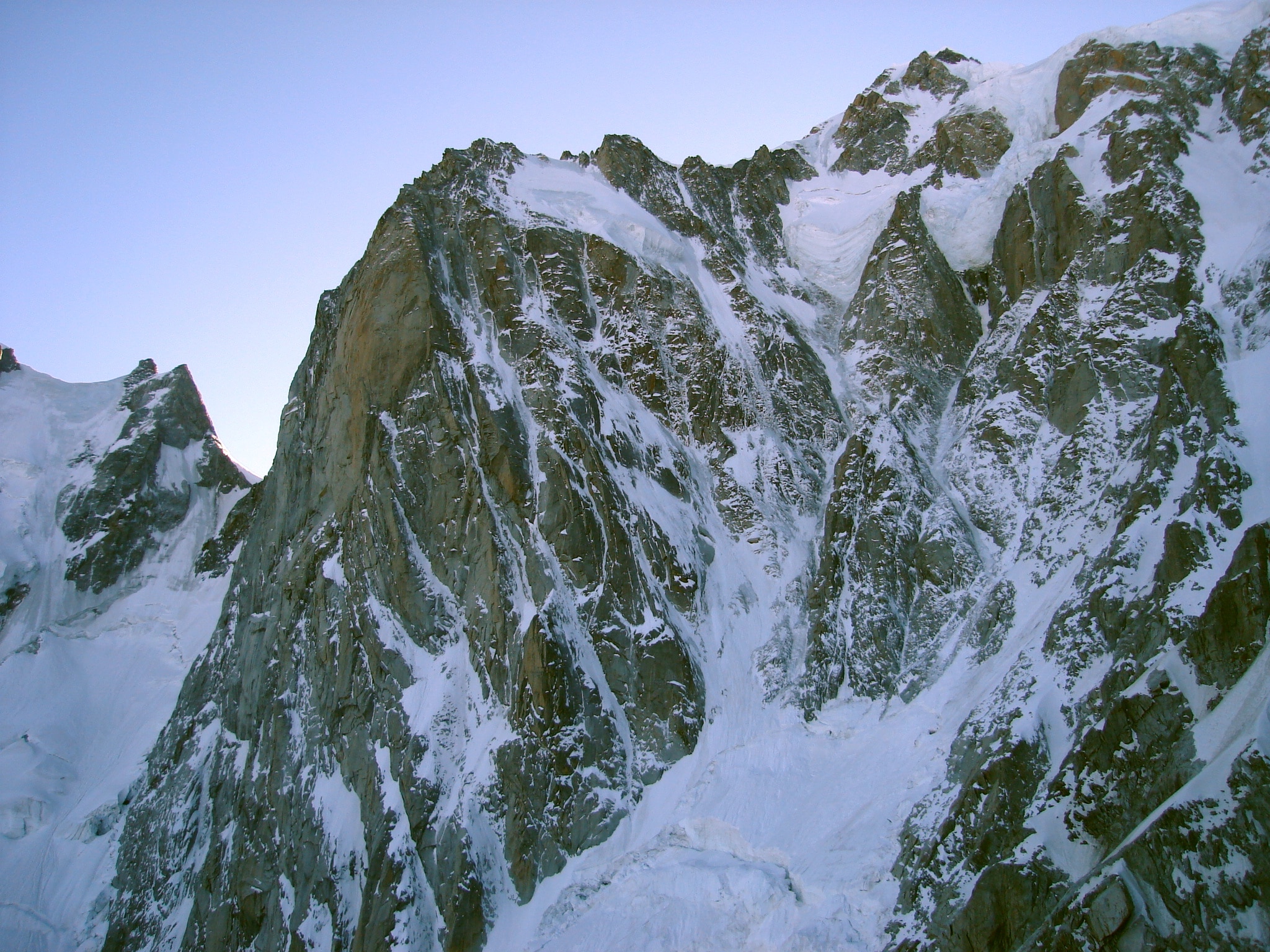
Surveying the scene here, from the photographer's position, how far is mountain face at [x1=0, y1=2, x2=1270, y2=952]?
22750mm

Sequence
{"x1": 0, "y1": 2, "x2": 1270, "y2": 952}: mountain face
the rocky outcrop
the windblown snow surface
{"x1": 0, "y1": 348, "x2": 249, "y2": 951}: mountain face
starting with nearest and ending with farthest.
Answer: {"x1": 0, "y1": 2, "x2": 1270, "y2": 952}: mountain face → the windblown snow surface → {"x1": 0, "y1": 348, "x2": 249, "y2": 951}: mountain face → the rocky outcrop

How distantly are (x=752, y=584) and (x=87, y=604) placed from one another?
45.3m

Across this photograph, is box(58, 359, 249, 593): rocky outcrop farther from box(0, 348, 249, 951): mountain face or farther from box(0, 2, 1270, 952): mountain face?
box(0, 2, 1270, 952): mountain face

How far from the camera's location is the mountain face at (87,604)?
4397 cm

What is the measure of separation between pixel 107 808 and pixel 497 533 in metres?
28.7

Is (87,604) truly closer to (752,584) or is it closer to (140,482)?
(140,482)

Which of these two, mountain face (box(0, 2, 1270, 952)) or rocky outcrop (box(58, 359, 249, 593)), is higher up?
rocky outcrop (box(58, 359, 249, 593))

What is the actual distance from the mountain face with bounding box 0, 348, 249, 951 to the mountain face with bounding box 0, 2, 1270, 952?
395mm

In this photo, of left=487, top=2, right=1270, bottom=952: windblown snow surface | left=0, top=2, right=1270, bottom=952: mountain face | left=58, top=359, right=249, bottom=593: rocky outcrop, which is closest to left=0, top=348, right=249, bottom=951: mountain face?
left=58, top=359, right=249, bottom=593: rocky outcrop

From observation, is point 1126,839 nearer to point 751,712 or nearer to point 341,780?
point 751,712

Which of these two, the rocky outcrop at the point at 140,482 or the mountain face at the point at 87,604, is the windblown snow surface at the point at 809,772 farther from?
the rocky outcrop at the point at 140,482

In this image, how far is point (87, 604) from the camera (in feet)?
185

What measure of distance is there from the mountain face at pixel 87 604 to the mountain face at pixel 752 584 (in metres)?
0.39

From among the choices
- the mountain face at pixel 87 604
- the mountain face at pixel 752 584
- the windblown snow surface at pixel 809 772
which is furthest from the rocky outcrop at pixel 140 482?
the windblown snow surface at pixel 809 772
